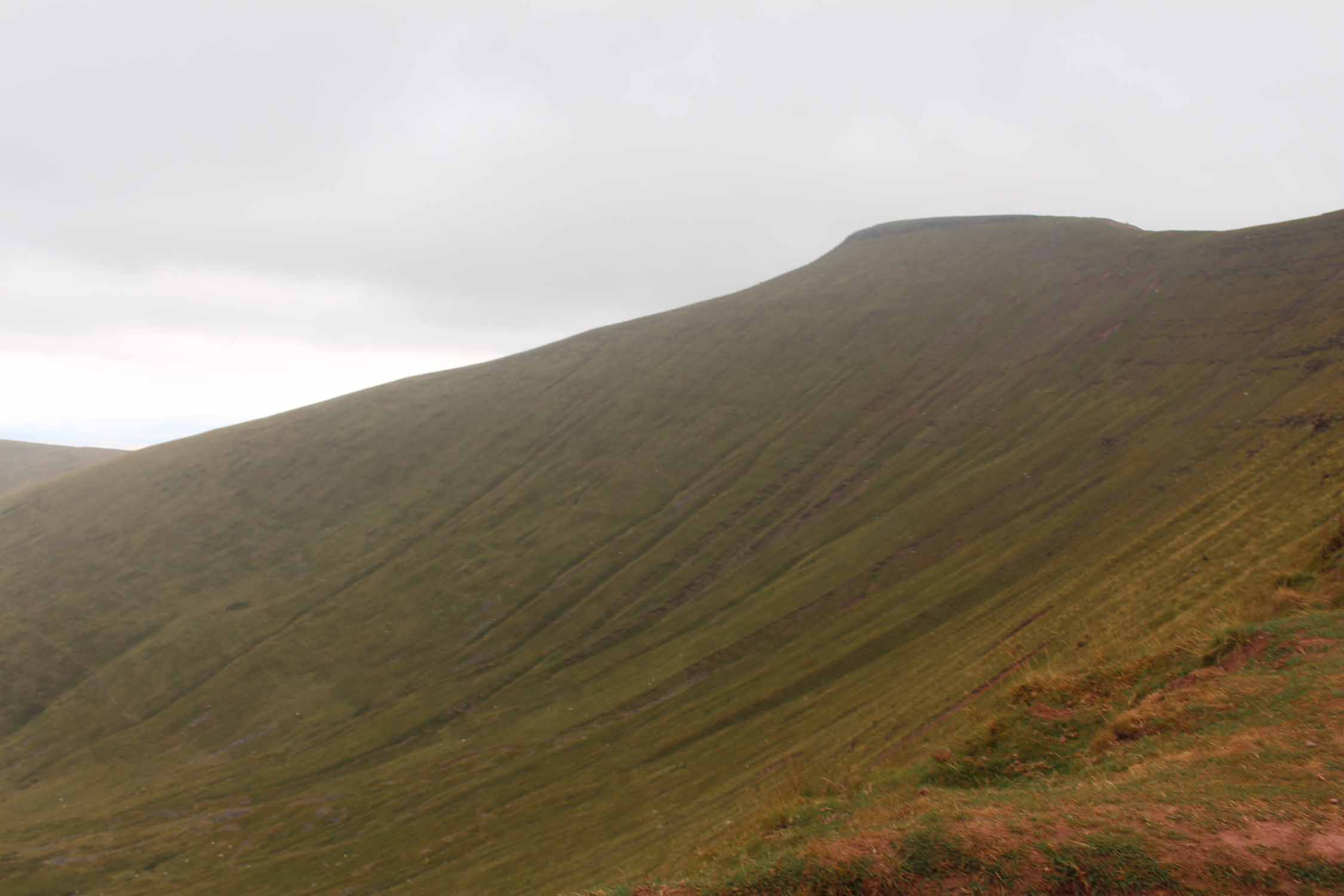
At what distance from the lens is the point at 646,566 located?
161 ft

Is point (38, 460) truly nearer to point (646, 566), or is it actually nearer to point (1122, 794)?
point (646, 566)

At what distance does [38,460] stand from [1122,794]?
582 feet

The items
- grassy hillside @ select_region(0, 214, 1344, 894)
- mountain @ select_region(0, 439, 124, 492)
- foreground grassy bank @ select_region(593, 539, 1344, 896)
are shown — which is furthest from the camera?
mountain @ select_region(0, 439, 124, 492)

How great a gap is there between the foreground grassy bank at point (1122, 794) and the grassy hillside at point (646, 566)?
3.24 metres

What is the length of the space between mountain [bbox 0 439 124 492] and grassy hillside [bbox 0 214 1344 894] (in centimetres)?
6687

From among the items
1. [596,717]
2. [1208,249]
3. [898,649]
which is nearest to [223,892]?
[596,717]

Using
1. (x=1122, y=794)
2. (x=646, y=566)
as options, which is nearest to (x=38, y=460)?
(x=646, y=566)

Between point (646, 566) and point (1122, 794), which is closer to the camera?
point (1122, 794)

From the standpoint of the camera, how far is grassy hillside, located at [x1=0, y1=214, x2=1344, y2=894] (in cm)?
2564

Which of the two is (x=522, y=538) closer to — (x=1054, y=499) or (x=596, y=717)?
(x=596, y=717)

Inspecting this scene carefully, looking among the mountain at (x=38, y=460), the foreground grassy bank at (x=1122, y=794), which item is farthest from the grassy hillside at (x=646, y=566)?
the mountain at (x=38, y=460)

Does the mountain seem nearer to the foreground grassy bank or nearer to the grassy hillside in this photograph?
the grassy hillside

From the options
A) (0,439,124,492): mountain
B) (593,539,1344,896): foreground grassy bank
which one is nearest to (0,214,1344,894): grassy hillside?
(593,539,1344,896): foreground grassy bank

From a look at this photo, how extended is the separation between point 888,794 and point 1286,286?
51893 mm
